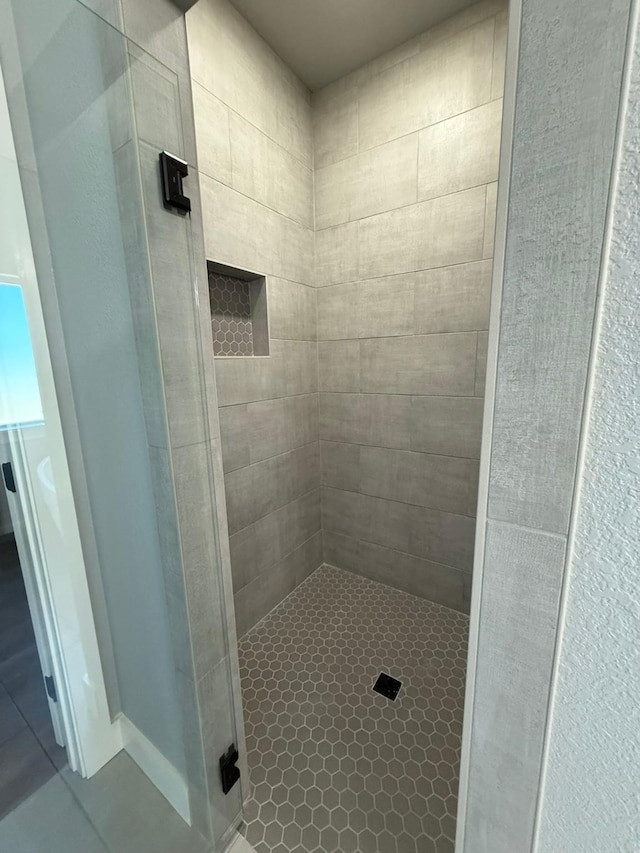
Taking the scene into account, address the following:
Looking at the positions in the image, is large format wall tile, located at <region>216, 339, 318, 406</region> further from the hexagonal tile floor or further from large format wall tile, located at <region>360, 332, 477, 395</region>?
the hexagonal tile floor

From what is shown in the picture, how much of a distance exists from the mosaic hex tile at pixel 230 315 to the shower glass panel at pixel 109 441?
0.69 meters

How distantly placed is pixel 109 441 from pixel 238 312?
99 centimetres

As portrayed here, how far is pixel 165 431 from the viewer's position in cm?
79

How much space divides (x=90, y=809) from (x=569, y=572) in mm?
1536

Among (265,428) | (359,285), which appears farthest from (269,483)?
(359,285)

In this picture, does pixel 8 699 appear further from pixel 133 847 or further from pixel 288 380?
pixel 288 380

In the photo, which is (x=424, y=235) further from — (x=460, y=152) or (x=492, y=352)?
(x=492, y=352)

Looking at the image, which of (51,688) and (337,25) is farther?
(337,25)

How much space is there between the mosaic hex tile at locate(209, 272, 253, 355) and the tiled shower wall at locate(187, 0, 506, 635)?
0.12 m

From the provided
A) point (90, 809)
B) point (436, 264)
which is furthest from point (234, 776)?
point (436, 264)

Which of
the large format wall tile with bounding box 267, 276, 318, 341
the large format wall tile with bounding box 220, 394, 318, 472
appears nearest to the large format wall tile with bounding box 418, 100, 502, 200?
the large format wall tile with bounding box 267, 276, 318, 341

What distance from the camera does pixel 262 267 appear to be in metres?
1.67

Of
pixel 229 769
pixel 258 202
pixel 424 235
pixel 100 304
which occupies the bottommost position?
pixel 229 769

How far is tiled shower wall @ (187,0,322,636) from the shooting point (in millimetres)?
1404
